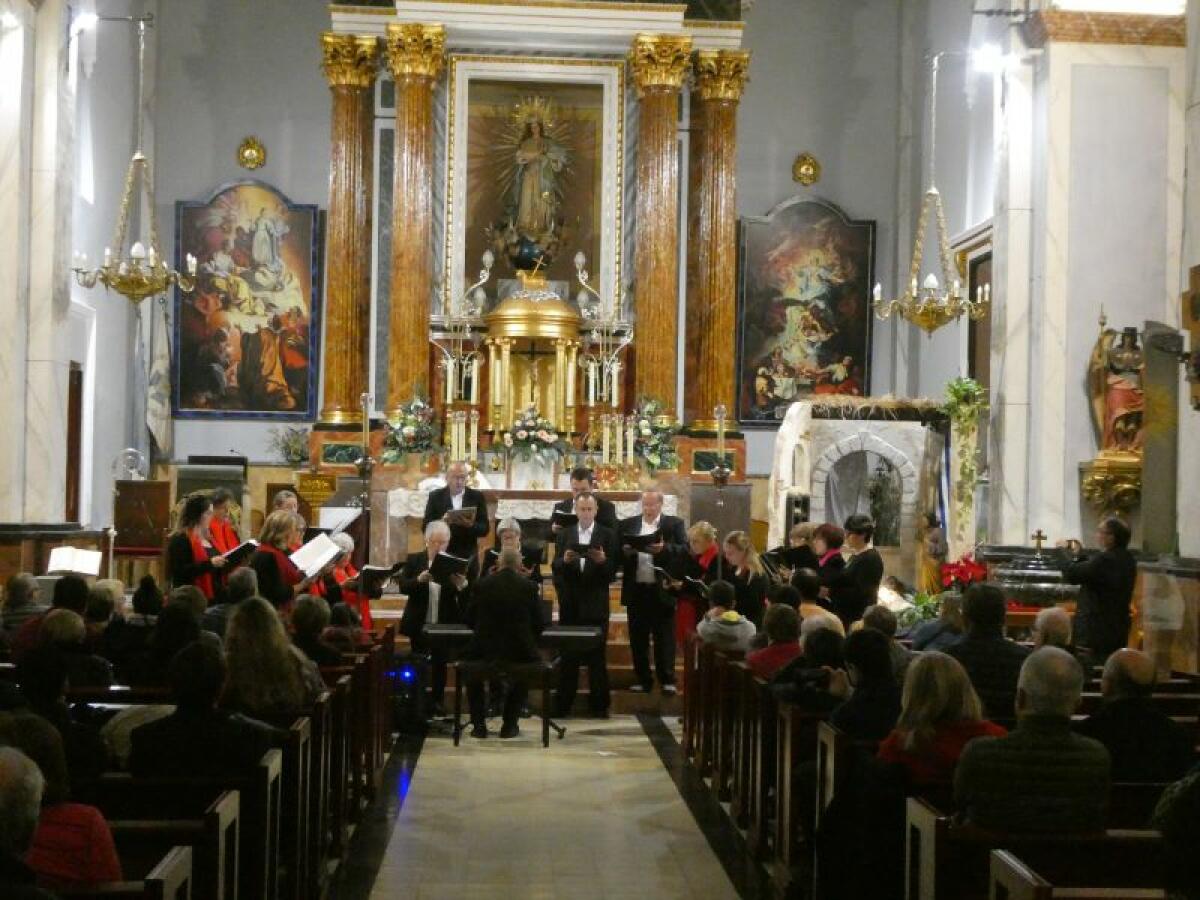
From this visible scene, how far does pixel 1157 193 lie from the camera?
15820mm

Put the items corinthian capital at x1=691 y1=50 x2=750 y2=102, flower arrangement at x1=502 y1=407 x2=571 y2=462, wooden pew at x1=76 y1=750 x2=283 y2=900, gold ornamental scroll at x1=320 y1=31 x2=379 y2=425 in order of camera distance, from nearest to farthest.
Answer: wooden pew at x1=76 y1=750 x2=283 y2=900 → flower arrangement at x1=502 y1=407 x2=571 y2=462 → gold ornamental scroll at x1=320 y1=31 x2=379 y2=425 → corinthian capital at x1=691 y1=50 x2=750 y2=102

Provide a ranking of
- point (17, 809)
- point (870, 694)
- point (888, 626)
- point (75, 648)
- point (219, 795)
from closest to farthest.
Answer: point (17, 809), point (219, 795), point (870, 694), point (75, 648), point (888, 626)

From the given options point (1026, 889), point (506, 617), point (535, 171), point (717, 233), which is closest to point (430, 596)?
point (506, 617)

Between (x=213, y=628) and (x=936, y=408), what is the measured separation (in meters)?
11.1

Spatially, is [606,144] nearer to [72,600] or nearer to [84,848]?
[72,600]

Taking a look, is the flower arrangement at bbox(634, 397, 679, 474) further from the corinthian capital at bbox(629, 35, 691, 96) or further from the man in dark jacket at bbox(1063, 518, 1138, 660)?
the man in dark jacket at bbox(1063, 518, 1138, 660)

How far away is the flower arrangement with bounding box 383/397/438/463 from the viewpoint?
19.4 m

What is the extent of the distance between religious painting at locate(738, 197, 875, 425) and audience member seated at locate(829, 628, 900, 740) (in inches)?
668

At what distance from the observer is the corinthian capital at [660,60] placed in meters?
20.3

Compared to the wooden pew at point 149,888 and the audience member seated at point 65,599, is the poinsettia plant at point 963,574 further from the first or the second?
the wooden pew at point 149,888

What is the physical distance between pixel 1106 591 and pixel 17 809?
7.83 metres

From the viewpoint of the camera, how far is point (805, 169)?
77.7 feet

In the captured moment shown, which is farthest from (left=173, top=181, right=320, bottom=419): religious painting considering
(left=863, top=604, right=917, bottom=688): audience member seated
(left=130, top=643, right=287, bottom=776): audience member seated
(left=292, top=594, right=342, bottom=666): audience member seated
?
(left=130, top=643, right=287, bottom=776): audience member seated

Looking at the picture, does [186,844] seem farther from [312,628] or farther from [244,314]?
[244,314]
